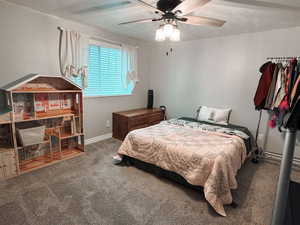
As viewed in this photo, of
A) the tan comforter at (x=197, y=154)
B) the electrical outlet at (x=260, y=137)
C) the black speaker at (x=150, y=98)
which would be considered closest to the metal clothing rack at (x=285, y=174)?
the tan comforter at (x=197, y=154)

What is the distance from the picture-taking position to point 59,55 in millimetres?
2865

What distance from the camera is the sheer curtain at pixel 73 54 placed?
287cm

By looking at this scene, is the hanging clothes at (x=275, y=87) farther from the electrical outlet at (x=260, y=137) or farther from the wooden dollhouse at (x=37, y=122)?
the wooden dollhouse at (x=37, y=122)

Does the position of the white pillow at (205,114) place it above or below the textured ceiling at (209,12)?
below

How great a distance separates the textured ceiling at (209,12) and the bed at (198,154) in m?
1.74

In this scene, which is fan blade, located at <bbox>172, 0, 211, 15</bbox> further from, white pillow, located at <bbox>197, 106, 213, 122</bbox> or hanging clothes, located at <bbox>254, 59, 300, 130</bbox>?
white pillow, located at <bbox>197, 106, 213, 122</bbox>

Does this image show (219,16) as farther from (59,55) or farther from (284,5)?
(59,55)

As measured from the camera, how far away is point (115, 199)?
1.91 m

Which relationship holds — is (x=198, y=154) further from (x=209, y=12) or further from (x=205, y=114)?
(x=209, y=12)

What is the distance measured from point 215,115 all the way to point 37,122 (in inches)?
127

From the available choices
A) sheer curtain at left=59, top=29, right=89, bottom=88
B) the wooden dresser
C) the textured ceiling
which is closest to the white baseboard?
the wooden dresser

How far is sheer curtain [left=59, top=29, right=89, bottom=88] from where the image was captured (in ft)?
9.40

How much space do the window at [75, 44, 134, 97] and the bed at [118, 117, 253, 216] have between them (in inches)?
59.7

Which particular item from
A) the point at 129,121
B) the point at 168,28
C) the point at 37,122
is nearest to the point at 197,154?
the point at 168,28
